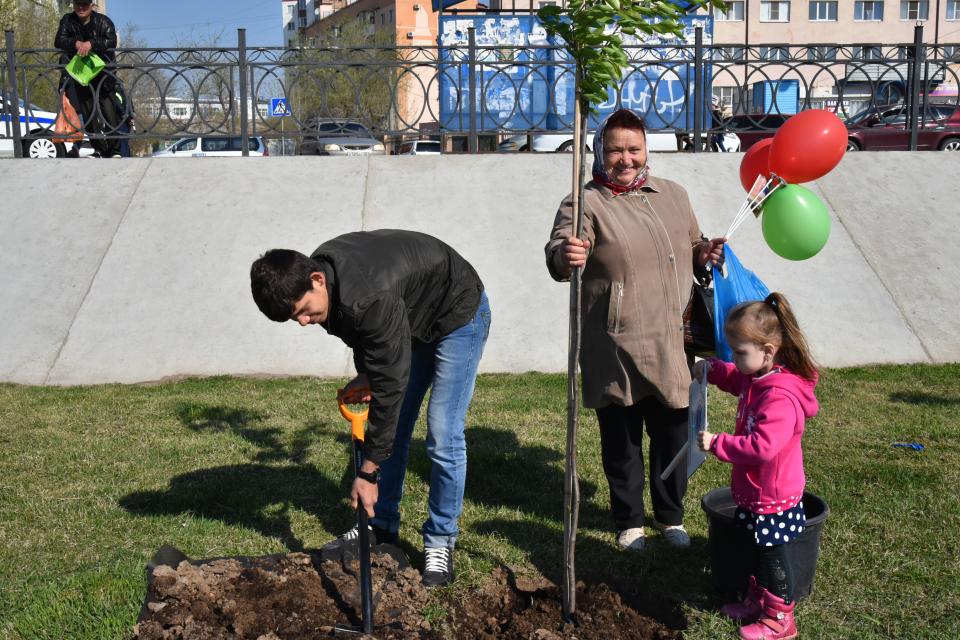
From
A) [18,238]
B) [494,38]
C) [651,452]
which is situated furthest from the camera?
[494,38]

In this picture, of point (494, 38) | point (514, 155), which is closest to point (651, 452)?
point (514, 155)

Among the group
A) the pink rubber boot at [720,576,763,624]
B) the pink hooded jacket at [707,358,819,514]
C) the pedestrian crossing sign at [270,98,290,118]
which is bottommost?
the pink rubber boot at [720,576,763,624]

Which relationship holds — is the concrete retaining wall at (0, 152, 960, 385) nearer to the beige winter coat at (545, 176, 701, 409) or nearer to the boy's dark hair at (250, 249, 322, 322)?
the beige winter coat at (545, 176, 701, 409)

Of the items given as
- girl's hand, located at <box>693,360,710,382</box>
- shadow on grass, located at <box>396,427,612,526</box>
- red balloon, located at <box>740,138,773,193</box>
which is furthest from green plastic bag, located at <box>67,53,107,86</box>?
girl's hand, located at <box>693,360,710,382</box>

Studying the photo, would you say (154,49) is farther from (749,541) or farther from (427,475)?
(749,541)

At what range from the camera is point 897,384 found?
21.3 ft

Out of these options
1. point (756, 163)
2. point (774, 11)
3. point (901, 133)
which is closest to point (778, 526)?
point (756, 163)

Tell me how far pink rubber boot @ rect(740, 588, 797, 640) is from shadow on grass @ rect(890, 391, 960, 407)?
3306 millimetres

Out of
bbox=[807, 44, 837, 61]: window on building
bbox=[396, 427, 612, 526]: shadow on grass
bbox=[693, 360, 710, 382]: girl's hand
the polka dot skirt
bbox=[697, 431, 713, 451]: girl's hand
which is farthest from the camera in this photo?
bbox=[807, 44, 837, 61]: window on building

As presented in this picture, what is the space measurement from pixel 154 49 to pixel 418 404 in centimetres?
732

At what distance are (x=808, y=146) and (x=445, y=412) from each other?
1777 millimetres

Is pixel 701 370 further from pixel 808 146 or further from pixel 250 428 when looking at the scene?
pixel 250 428

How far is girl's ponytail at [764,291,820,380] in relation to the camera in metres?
3.10

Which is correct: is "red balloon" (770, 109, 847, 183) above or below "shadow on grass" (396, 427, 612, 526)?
above
